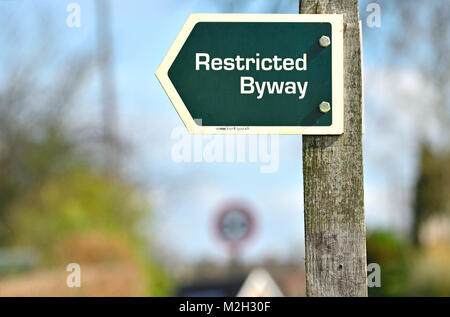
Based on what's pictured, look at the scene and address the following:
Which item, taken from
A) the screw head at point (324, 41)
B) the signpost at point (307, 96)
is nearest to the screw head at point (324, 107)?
the signpost at point (307, 96)

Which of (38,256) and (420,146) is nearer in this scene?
(38,256)

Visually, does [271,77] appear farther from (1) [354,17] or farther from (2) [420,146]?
(2) [420,146]

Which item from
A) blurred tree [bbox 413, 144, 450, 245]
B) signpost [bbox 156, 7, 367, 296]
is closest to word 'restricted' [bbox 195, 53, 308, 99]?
signpost [bbox 156, 7, 367, 296]

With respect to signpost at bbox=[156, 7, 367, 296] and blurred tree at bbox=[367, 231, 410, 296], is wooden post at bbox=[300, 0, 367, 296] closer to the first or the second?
signpost at bbox=[156, 7, 367, 296]

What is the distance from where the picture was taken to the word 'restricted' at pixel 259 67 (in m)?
2.33

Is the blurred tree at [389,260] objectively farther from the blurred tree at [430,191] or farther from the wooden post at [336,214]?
the wooden post at [336,214]

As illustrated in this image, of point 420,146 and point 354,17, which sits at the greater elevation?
point 420,146

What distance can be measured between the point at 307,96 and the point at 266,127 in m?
0.19

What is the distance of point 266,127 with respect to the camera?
7.64 ft

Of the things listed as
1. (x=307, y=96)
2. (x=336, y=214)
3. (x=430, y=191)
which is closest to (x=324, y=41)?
(x=307, y=96)

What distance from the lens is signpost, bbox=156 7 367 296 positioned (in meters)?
2.29

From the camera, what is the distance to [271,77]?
Result: 2336mm
